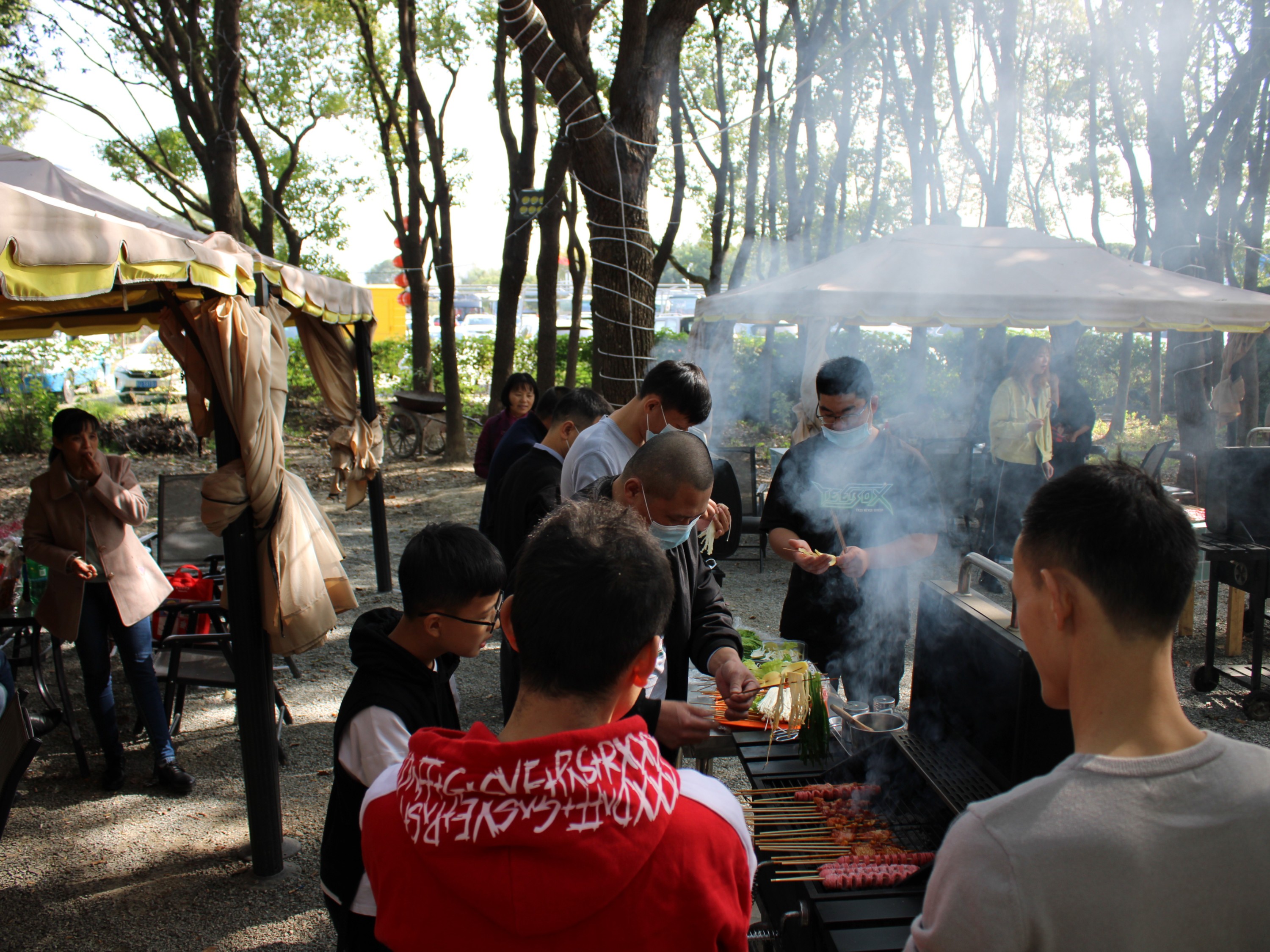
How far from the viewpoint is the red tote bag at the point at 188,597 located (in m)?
5.07

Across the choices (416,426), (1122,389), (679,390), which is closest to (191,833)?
(679,390)

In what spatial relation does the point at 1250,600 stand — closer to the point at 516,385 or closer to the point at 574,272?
the point at 516,385

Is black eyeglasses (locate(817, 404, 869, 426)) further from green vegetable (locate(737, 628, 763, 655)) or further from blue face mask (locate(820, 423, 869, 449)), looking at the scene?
green vegetable (locate(737, 628, 763, 655))

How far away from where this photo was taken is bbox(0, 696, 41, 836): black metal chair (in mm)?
2719

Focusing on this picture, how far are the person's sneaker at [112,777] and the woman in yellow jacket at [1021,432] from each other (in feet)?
23.8

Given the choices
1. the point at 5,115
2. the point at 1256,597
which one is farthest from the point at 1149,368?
the point at 5,115

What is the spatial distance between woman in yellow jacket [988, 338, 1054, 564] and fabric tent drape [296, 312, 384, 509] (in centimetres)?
607

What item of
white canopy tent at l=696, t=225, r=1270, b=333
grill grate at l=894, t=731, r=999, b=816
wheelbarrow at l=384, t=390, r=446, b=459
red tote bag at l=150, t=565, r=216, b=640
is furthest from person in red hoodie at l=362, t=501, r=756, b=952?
wheelbarrow at l=384, t=390, r=446, b=459

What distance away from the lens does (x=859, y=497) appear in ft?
11.7

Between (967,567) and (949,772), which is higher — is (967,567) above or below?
above

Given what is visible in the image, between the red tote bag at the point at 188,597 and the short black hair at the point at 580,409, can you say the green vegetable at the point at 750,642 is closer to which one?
the short black hair at the point at 580,409

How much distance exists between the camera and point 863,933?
5.41 feet

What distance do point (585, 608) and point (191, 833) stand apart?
3.71 m

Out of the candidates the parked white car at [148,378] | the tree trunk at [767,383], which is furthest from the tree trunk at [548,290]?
the parked white car at [148,378]
